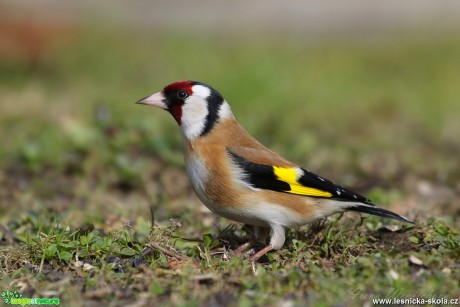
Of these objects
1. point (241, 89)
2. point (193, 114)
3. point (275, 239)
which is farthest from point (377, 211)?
point (241, 89)

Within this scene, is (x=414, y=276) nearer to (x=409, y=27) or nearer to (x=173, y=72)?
(x=173, y=72)

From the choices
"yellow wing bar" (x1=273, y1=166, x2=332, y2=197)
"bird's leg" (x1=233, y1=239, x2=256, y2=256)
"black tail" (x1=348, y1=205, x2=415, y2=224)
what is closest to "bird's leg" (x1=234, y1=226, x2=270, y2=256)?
"bird's leg" (x1=233, y1=239, x2=256, y2=256)

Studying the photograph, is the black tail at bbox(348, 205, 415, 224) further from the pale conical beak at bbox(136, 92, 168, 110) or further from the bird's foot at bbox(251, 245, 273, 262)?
the pale conical beak at bbox(136, 92, 168, 110)

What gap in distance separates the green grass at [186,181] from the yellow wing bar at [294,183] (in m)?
0.29

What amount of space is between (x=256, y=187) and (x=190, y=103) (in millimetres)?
788

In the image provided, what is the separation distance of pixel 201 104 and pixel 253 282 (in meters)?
1.48

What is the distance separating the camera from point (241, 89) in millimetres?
10031

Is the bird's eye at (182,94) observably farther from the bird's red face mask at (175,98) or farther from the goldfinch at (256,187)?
the goldfinch at (256,187)

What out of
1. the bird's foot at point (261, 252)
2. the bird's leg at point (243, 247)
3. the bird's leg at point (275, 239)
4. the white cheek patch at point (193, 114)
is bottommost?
the bird's leg at point (243, 247)

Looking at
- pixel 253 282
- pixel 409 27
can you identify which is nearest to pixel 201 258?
pixel 253 282

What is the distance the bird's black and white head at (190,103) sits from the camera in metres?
4.98

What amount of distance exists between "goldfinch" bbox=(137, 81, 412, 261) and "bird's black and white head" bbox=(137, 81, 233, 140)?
0.08m

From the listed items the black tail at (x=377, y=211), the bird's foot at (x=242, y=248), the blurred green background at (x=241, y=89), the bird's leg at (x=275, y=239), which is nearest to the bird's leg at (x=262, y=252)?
the bird's leg at (x=275, y=239)

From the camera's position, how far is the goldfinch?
4582 mm
